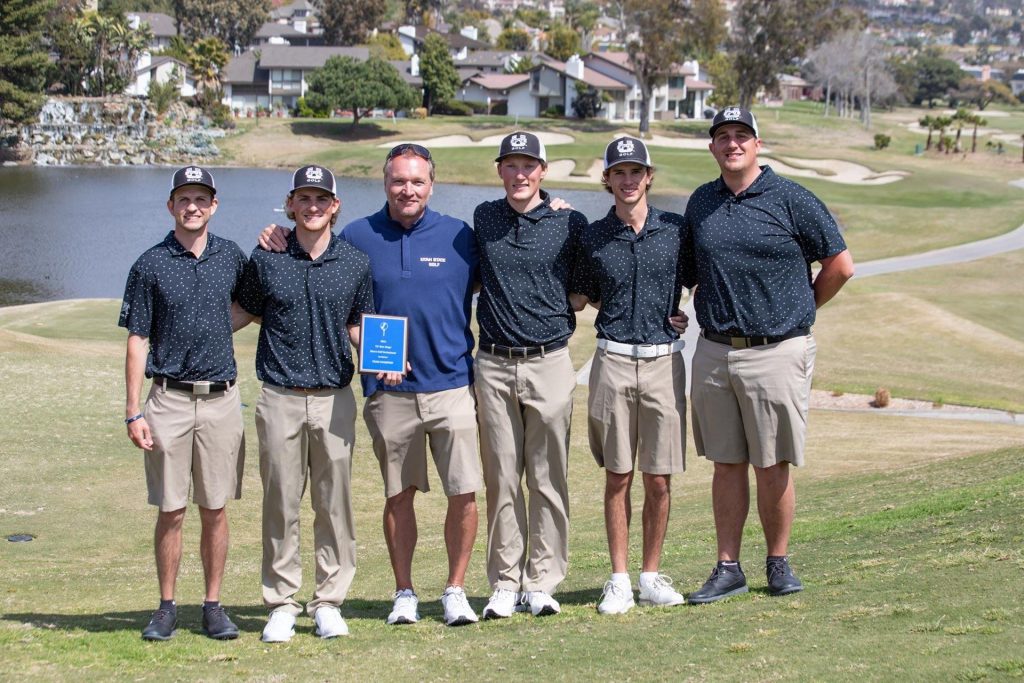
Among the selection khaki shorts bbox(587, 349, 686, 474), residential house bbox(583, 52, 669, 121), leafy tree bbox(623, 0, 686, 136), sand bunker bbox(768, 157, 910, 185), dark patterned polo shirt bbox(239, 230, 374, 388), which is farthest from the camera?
residential house bbox(583, 52, 669, 121)

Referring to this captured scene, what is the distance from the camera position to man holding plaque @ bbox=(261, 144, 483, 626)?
7.66 m

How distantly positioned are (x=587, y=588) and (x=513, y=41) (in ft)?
490

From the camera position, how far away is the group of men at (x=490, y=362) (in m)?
7.45

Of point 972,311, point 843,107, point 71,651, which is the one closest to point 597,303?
point 71,651

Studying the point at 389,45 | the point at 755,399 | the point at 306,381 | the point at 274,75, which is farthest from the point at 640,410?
the point at 389,45

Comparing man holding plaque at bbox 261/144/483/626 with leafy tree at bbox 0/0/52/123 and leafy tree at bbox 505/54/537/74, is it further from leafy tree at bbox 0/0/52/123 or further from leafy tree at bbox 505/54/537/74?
leafy tree at bbox 505/54/537/74

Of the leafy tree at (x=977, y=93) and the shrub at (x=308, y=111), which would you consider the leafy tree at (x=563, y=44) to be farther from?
the leafy tree at (x=977, y=93)

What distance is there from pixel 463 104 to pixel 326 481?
332ft

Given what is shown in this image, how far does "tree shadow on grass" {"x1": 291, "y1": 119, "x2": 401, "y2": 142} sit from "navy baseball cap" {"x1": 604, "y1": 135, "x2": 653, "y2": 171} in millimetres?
78057

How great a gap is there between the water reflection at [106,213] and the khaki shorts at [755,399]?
3103 cm

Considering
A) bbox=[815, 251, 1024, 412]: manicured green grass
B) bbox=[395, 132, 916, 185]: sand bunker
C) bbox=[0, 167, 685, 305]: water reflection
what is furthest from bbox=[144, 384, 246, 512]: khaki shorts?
bbox=[395, 132, 916, 185]: sand bunker

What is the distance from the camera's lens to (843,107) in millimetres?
134750

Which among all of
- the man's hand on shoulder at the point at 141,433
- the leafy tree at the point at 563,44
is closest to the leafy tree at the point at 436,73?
the leafy tree at the point at 563,44

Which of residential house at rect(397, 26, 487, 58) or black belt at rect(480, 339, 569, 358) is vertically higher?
residential house at rect(397, 26, 487, 58)
